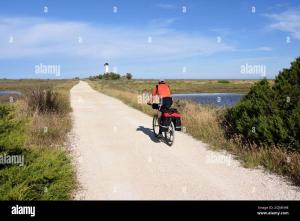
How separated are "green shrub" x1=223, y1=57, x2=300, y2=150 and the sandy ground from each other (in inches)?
43.0

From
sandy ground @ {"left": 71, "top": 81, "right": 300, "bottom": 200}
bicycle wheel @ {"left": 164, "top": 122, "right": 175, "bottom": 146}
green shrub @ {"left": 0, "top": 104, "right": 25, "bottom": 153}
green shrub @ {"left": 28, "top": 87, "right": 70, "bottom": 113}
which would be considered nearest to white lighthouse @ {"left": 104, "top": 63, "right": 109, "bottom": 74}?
green shrub @ {"left": 28, "top": 87, "right": 70, "bottom": 113}

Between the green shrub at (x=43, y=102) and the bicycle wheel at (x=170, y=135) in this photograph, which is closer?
the bicycle wheel at (x=170, y=135)

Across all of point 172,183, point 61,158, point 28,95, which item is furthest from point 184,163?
point 28,95

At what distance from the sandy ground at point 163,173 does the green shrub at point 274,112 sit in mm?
1092

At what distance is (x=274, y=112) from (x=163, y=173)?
3.72 metres

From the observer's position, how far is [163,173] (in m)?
7.64

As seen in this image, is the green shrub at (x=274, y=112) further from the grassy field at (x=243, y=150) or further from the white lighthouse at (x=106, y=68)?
the white lighthouse at (x=106, y=68)

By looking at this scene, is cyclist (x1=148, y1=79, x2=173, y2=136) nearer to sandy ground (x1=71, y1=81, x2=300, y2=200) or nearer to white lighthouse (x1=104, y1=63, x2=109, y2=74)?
sandy ground (x1=71, y1=81, x2=300, y2=200)

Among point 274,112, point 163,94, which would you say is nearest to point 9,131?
point 163,94

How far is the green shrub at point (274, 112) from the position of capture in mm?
8320

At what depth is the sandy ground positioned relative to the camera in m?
6.28

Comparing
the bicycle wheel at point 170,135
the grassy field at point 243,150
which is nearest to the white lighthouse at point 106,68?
the grassy field at point 243,150

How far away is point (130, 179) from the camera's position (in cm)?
721
